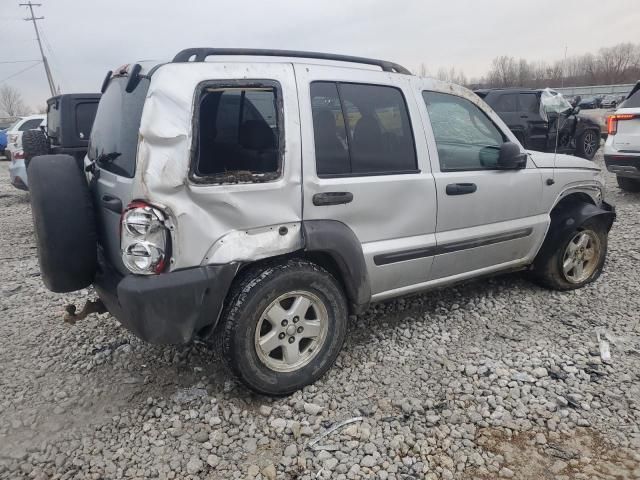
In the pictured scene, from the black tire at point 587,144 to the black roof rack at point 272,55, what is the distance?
10.5m

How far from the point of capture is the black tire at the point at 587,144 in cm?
1195

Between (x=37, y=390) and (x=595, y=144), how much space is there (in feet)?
43.7

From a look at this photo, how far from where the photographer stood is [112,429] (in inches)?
104

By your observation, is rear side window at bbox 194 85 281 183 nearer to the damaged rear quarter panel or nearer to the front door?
the damaged rear quarter panel

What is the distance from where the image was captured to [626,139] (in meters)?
7.16

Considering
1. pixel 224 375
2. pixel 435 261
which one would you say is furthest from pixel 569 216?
pixel 224 375

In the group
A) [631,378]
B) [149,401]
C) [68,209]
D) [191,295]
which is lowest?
[631,378]

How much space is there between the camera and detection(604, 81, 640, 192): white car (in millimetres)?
7031

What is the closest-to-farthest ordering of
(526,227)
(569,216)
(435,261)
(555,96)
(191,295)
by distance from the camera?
(191,295), (435,261), (526,227), (569,216), (555,96)

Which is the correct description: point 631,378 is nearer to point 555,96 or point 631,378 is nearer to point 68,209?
point 68,209

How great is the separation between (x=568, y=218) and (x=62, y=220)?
12.4 feet

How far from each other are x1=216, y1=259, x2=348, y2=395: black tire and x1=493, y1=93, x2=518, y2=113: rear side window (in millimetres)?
9306

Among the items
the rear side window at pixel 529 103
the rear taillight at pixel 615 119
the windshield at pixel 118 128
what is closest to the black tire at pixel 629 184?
the rear taillight at pixel 615 119

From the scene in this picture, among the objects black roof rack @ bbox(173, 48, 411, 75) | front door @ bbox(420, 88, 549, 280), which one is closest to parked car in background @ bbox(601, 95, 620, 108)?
front door @ bbox(420, 88, 549, 280)
